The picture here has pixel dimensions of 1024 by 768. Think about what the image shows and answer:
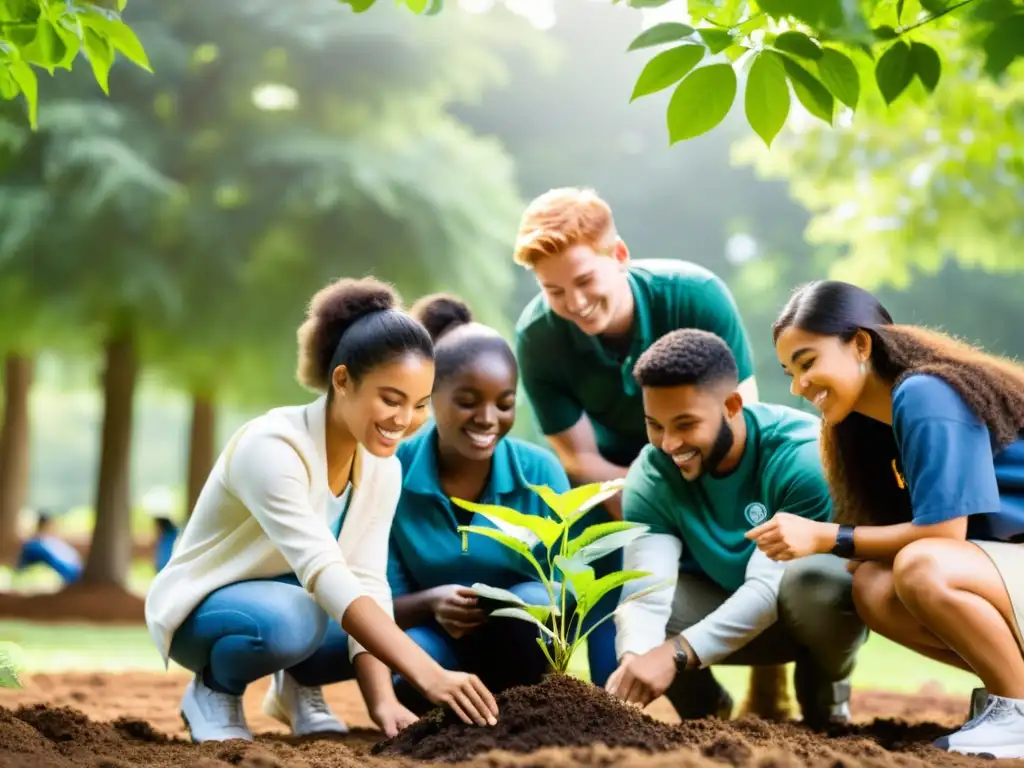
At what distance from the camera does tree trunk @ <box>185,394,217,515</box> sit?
1131 centimetres

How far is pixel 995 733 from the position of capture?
246cm

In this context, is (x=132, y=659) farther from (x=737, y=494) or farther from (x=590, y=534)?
(x=590, y=534)

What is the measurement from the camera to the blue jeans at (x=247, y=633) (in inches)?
113


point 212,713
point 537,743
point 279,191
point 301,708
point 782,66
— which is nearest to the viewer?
point 782,66

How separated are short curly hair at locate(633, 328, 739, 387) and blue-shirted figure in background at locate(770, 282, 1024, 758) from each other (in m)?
0.20

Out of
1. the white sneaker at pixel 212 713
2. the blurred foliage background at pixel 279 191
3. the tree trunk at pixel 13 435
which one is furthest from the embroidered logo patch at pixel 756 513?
the tree trunk at pixel 13 435

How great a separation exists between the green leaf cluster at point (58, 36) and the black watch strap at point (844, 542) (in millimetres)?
1901

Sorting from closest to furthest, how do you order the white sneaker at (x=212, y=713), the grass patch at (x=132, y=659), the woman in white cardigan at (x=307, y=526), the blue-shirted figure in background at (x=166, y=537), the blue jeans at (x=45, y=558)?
the woman in white cardigan at (x=307, y=526), the white sneaker at (x=212, y=713), the grass patch at (x=132, y=659), the blue-shirted figure in background at (x=166, y=537), the blue jeans at (x=45, y=558)

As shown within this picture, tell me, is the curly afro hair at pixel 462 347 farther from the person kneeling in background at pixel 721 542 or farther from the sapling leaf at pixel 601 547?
the sapling leaf at pixel 601 547

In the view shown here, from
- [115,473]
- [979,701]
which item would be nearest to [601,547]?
[979,701]

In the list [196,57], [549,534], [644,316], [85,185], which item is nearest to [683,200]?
[196,57]

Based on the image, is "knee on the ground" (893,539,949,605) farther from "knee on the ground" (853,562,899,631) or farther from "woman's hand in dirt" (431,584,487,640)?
"woman's hand in dirt" (431,584,487,640)

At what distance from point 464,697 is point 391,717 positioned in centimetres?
57

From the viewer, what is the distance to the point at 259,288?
961cm
